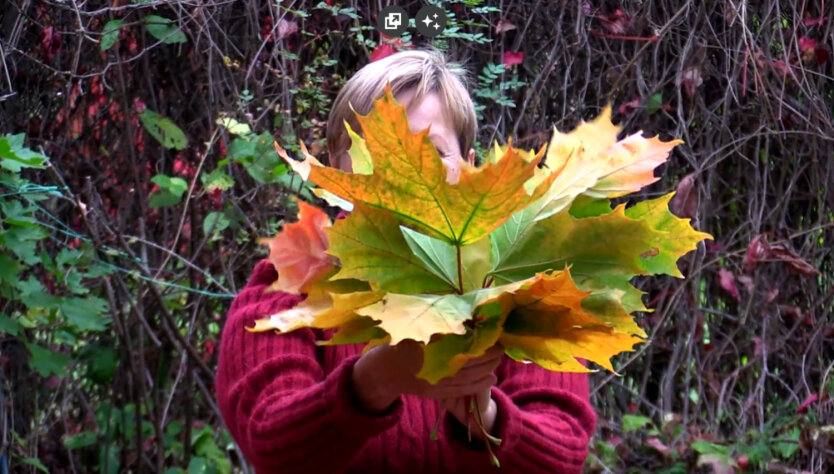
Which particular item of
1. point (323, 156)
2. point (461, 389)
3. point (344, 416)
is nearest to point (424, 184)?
point (461, 389)

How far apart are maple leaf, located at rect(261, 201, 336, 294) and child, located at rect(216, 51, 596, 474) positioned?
10 cm

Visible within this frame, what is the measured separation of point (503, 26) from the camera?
2.33 meters

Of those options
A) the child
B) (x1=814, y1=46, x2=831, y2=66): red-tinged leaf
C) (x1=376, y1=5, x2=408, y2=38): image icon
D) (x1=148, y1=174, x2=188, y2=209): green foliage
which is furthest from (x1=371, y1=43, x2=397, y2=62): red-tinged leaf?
(x1=814, y1=46, x2=831, y2=66): red-tinged leaf

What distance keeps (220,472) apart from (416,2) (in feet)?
3.88

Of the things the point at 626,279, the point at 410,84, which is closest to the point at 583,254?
the point at 626,279

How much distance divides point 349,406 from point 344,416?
11 mm

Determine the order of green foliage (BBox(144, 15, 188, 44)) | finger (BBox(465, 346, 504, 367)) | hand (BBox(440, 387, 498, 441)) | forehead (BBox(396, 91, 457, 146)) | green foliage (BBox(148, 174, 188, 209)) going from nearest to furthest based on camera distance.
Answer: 1. finger (BBox(465, 346, 504, 367))
2. hand (BBox(440, 387, 498, 441))
3. forehead (BBox(396, 91, 457, 146))
4. green foliage (BBox(148, 174, 188, 209))
5. green foliage (BBox(144, 15, 188, 44))

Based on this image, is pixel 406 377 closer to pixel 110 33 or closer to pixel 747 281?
pixel 110 33

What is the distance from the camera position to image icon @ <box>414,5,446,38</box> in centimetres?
221

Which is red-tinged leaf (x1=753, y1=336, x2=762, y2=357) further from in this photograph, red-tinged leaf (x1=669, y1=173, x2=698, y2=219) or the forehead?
the forehead

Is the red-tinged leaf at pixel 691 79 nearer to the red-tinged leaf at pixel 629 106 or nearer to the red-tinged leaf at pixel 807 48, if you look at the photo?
the red-tinged leaf at pixel 629 106

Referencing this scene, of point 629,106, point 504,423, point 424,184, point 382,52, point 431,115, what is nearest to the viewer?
point 424,184

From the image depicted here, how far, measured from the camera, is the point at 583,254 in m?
0.82

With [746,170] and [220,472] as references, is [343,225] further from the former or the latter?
[746,170]
